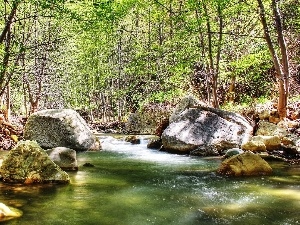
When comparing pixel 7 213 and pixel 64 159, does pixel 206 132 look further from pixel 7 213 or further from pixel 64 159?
pixel 7 213

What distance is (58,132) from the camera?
14.7 m

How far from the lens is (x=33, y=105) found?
21.8 metres

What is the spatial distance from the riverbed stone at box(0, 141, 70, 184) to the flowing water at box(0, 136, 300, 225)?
1.04 feet

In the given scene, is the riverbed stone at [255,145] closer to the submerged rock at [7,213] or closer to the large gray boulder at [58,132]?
the large gray boulder at [58,132]

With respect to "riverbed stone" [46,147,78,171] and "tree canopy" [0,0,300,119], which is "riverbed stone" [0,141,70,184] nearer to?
"riverbed stone" [46,147,78,171]

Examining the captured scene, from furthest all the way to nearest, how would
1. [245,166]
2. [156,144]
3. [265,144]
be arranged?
[156,144]
[265,144]
[245,166]

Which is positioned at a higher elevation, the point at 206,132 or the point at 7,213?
the point at 206,132

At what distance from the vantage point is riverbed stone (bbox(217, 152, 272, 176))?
884 cm

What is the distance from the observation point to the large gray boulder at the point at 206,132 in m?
12.9

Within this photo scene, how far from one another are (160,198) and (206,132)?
22.1ft

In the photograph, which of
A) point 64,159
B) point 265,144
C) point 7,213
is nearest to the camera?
point 7,213

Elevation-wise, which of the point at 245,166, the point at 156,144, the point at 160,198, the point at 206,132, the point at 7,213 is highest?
the point at 206,132

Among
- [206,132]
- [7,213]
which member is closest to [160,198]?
[7,213]

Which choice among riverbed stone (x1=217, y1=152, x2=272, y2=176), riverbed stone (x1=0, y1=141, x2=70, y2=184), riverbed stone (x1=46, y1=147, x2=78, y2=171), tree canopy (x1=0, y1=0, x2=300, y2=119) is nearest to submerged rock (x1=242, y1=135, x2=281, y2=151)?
tree canopy (x1=0, y1=0, x2=300, y2=119)
